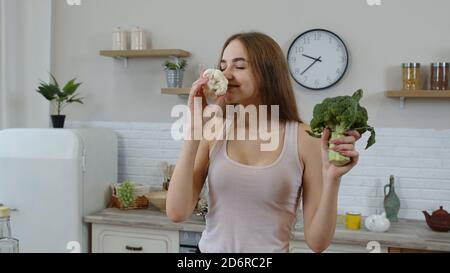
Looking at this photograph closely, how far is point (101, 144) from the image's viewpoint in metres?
3.11

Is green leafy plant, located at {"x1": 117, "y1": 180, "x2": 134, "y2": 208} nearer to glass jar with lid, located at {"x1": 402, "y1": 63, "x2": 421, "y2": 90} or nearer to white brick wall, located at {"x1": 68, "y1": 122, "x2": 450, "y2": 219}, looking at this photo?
white brick wall, located at {"x1": 68, "y1": 122, "x2": 450, "y2": 219}

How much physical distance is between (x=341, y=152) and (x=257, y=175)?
0.25 m

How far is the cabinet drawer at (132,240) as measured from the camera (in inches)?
108

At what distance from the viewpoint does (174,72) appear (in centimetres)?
314

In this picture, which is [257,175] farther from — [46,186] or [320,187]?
[46,186]

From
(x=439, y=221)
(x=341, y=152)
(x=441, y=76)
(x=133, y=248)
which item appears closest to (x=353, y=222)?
(x=439, y=221)

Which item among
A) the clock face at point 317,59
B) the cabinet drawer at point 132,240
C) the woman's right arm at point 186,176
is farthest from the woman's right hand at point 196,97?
the clock face at point 317,59

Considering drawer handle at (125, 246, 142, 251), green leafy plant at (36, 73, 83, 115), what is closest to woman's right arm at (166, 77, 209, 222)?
drawer handle at (125, 246, 142, 251)

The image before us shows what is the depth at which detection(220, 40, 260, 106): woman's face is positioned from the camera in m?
1.26

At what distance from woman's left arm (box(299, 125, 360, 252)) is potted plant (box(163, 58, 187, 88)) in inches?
77.6
